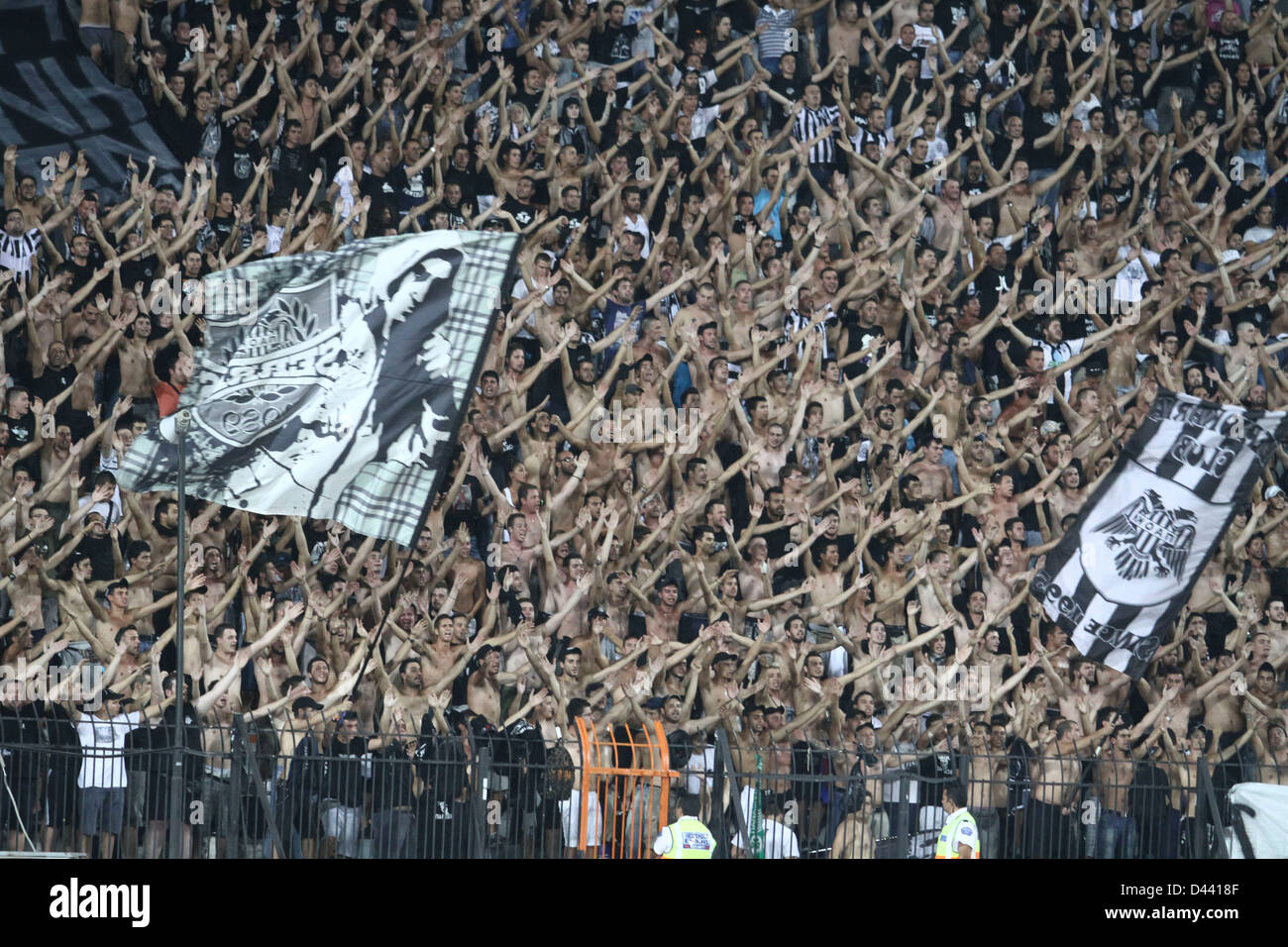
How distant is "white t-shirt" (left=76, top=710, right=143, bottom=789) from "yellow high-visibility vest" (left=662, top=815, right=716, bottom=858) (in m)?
2.91

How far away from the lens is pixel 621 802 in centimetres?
1157

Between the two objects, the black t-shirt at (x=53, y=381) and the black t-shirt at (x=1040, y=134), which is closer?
the black t-shirt at (x=53, y=381)

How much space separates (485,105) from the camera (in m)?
15.6

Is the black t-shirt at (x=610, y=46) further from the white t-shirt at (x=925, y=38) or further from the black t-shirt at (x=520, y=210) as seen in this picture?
the white t-shirt at (x=925, y=38)

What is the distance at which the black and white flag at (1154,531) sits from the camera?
14.1 meters

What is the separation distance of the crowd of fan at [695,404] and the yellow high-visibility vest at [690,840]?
24.3 inches

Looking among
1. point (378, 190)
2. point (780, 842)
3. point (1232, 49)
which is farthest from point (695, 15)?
point (780, 842)

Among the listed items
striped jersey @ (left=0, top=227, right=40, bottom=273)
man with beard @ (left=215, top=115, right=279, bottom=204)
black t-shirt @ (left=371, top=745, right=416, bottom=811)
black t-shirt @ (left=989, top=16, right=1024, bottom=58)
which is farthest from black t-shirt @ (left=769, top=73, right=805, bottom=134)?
black t-shirt @ (left=371, top=745, right=416, bottom=811)

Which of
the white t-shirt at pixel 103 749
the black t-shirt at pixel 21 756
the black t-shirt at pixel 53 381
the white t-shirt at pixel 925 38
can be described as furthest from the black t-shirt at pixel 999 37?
the black t-shirt at pixel 21 756

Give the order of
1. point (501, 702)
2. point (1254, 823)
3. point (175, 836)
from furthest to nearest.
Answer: point (501, 702) < point (1254, 823) < point (175, 836)

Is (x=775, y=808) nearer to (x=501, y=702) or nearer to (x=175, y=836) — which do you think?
(x=501, y=702)

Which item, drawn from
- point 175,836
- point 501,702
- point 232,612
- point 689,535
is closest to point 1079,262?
point 689,535

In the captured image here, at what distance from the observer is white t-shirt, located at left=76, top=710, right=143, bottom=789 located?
419 inches

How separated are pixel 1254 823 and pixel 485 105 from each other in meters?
8.25
